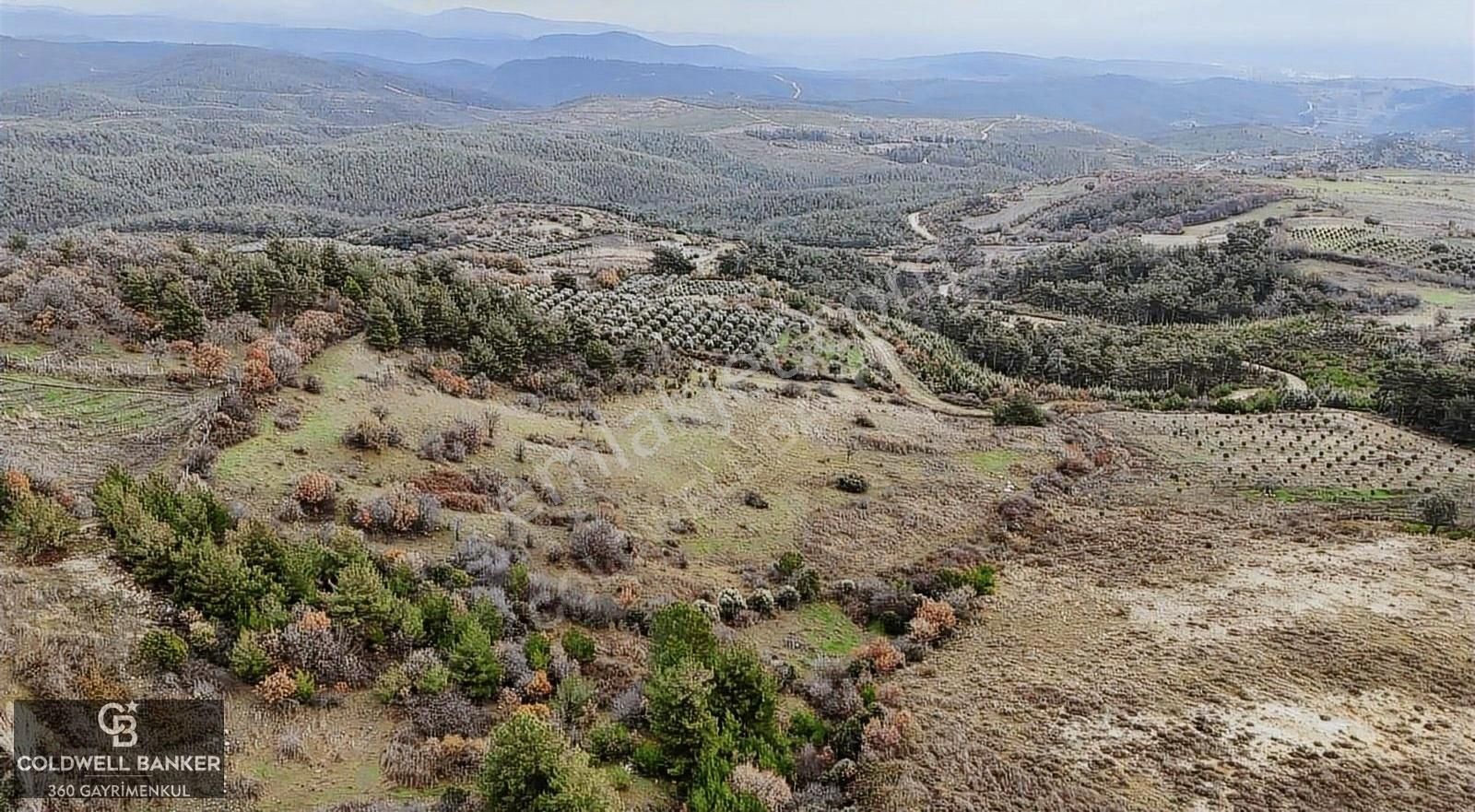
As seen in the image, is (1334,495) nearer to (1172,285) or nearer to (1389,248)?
(1172,285)

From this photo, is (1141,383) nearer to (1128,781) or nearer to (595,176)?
(1128,781)

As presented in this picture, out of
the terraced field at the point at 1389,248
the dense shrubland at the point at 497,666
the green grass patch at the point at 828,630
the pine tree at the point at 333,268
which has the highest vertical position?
the terraced field at the point at 1389,248

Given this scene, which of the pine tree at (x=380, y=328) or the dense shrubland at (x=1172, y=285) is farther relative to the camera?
the dense shrubland at (x=1172, y=285)

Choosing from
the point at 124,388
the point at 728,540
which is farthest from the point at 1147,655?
the point at 124,388

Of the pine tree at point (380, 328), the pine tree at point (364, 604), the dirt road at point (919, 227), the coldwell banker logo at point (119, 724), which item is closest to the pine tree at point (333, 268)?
the pine tree at point (380, 328)

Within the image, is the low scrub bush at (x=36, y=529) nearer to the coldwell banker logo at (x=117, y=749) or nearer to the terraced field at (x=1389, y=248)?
the coldwell banker logo at (x=117, y=749)

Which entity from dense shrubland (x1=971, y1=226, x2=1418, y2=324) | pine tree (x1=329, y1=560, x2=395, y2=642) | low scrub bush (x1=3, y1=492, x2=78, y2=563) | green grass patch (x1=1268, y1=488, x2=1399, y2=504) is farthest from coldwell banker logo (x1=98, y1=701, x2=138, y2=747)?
dense shrubland (x1=971, y1=226, x2=1418, y2=324)

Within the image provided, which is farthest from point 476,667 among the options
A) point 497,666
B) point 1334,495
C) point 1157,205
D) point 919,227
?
point 919,227
